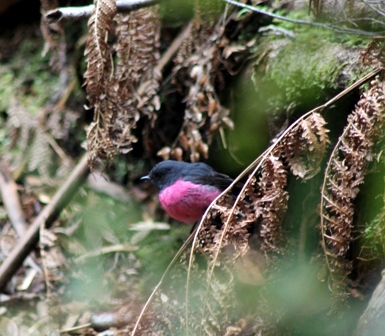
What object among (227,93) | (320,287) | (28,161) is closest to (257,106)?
(227,93)

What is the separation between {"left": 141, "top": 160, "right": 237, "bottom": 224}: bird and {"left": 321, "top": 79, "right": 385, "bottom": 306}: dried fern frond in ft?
4.92

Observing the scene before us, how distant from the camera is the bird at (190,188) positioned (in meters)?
4.64

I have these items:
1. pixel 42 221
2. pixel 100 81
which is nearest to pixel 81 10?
pixel 100 81

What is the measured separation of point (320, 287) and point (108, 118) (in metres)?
1.92

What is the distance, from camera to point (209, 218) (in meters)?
3.33

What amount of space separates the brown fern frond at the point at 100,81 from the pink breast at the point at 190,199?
98 cm

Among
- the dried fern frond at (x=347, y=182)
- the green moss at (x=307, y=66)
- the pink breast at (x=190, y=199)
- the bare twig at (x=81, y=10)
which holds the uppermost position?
the bare twig at (x=81, y=10)

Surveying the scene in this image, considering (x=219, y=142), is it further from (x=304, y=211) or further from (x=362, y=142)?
(x=362, y=142)

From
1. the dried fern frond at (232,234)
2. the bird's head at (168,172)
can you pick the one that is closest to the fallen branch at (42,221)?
the bird's head at (168,172)

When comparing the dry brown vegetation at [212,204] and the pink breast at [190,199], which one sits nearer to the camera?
the dry brown vegetation at [212,204]

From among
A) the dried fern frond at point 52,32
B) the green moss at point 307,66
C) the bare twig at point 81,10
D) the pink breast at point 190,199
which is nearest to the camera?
the bare twig at point 81,10

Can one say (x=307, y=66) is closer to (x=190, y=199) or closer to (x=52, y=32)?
(x=190, y=199)

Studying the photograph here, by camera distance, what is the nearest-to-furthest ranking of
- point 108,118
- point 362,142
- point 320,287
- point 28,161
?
point 362,142 < point 320,287 < point 108,118 < point 28,161

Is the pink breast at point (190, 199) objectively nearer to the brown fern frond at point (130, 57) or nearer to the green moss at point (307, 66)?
the brown fern frond at point (130, 57)
